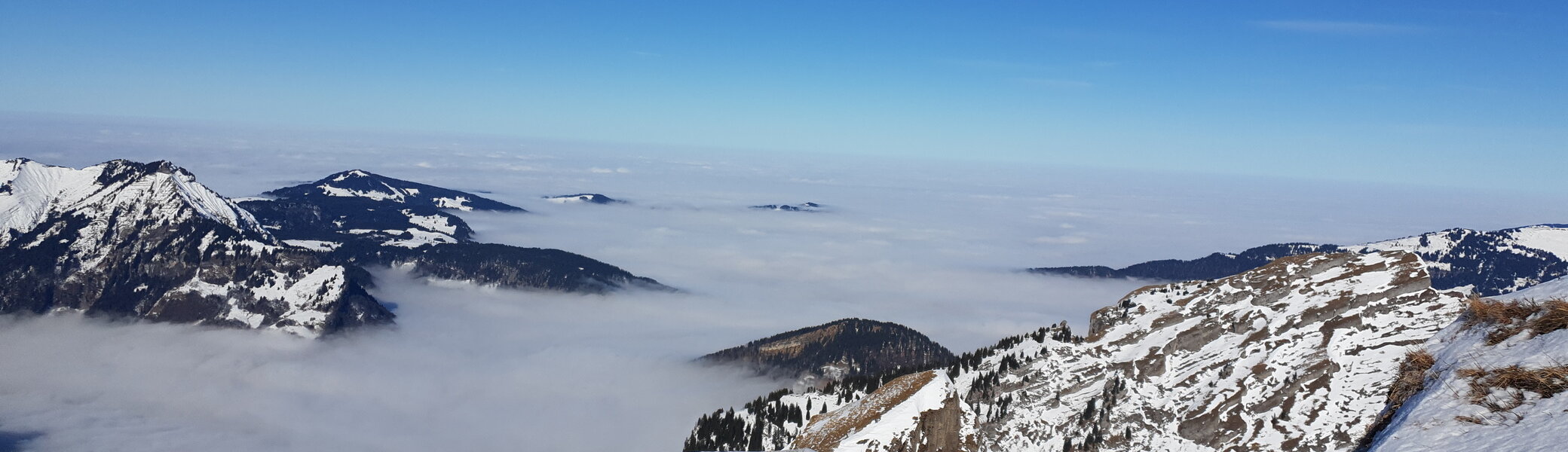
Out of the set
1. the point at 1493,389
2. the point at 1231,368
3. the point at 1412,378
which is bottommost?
the point at 1231,368

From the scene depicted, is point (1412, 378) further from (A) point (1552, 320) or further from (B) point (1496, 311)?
(A) point (1552, 320)

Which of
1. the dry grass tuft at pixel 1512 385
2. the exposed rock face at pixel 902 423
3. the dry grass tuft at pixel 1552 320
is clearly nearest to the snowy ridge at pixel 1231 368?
the exposed rock face at pixel 902 423

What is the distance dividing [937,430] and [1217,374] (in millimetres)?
28702

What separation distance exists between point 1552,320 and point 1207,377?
66078 mm

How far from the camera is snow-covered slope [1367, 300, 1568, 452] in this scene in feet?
25.7

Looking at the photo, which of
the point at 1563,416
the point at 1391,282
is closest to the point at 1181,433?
the point at 1391,282

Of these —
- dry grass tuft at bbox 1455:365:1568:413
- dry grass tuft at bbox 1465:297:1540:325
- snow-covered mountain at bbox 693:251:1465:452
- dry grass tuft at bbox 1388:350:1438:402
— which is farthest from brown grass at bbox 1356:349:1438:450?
snow-covered mountain at bbox 693:251:1465:452

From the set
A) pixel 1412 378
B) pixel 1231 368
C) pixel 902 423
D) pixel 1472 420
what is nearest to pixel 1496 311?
pixel 1412 378

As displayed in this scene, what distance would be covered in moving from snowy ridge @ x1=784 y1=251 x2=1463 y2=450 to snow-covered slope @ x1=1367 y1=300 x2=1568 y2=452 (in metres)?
46.2

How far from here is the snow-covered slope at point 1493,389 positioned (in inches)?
308

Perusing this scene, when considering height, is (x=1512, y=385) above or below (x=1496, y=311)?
below

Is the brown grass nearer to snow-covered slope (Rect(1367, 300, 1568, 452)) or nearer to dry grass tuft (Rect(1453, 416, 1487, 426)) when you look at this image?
snow-covered slope (Rect(1367, 300, 1568, 452))

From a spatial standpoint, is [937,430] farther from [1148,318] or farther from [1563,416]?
[1563,416]

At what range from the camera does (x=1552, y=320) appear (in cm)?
1037
